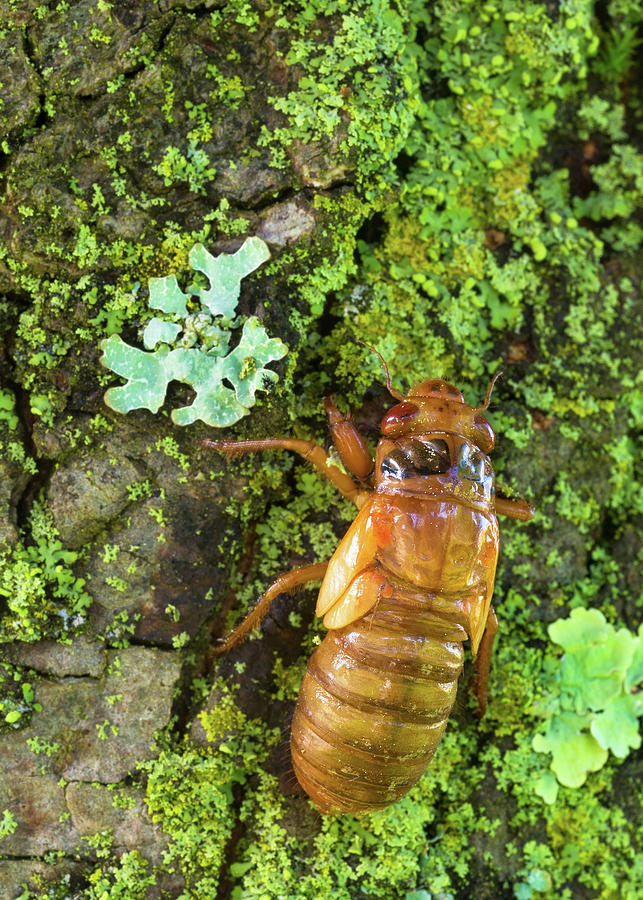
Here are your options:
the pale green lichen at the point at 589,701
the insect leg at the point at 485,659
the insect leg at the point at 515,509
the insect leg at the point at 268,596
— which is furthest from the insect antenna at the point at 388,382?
the pale green lichen at the point at 589,701

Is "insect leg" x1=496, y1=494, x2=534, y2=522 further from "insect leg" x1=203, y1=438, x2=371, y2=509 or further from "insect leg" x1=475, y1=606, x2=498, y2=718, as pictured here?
"insect leg" x1=203, y1=438, x2=371, y2=509

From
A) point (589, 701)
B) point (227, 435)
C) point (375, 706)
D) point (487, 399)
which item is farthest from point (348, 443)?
point (589, 701)

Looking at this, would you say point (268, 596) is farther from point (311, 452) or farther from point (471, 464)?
point (471, 464)

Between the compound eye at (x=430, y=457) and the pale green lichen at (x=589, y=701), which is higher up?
the compound eye at (x=430, y=457)

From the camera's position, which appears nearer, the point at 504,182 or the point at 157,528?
the point at 157,528

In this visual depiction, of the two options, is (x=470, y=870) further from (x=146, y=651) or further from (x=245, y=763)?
(x=146, y=651)

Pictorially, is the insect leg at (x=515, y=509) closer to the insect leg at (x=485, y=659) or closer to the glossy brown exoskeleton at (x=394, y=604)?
the glossy brown exoskeleton at (x=394, y=604)

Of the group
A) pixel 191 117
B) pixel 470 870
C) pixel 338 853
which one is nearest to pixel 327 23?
pixel 191 117
